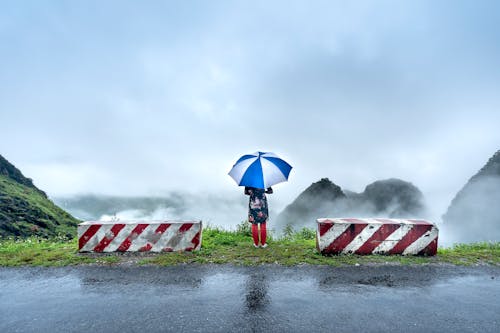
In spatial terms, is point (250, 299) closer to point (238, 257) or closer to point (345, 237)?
point (238, 257)

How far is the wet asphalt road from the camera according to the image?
428 cm

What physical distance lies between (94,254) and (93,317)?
146 inches

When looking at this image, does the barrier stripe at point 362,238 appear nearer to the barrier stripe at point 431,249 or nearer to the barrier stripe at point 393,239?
the barrier stripe at point 393,239

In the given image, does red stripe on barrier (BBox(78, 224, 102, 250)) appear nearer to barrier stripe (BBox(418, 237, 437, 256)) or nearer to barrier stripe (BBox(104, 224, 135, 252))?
barrier stripe (BBox(104, 224, 135, 252))

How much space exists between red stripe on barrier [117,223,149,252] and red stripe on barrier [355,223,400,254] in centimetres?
525

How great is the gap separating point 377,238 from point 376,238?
0.08 ft

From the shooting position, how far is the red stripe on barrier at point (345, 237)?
781 centimetres

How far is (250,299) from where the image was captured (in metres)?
5.10

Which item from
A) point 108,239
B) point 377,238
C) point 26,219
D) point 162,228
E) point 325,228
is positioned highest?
point 26,219

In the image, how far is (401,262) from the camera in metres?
7.20

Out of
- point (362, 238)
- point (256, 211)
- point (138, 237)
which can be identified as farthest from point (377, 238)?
point (138, 237)

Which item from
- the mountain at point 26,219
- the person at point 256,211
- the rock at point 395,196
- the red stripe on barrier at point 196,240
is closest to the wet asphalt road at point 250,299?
the red stripe on barrier at point 196,240

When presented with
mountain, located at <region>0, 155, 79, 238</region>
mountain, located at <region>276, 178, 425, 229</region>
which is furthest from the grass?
mountain, located at <region>276, 178, 425, 229</region>

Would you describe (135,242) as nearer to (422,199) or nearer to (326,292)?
(326,292)
